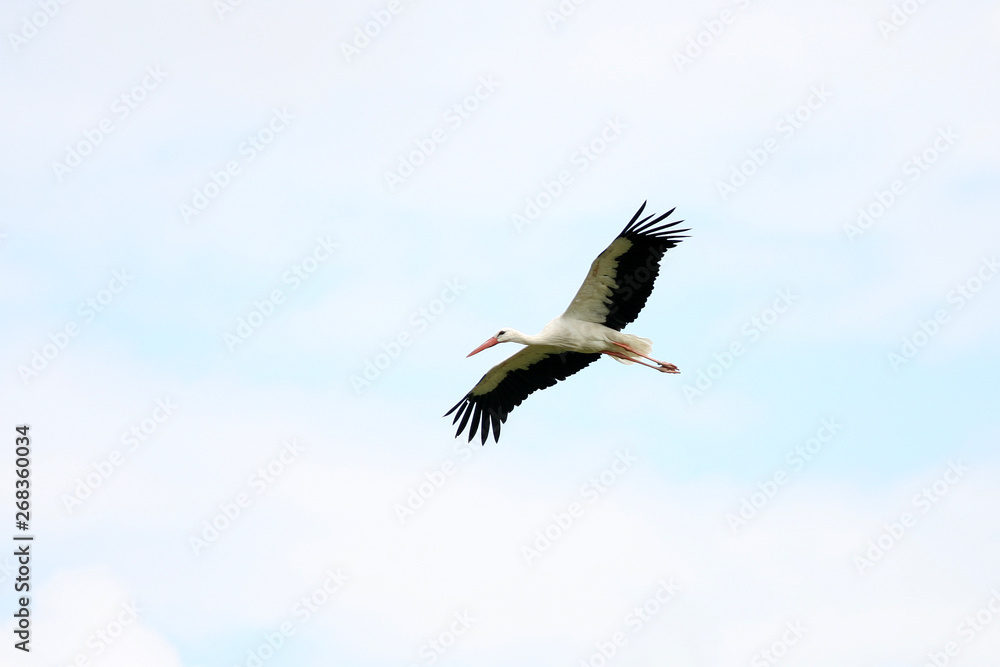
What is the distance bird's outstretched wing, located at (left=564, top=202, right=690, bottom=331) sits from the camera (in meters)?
12.3

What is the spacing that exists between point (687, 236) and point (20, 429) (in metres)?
8.31

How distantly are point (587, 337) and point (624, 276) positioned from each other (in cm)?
90

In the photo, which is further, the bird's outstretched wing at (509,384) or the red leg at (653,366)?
the bird's outstretched wing at (509,384)

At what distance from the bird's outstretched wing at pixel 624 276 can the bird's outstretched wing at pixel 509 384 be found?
126 cm

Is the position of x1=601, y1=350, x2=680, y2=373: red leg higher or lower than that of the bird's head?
higher

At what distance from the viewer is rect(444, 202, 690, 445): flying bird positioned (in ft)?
40.7

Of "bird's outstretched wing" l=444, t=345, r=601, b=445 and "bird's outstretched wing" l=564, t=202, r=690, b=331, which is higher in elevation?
"bird's outstretched wing" l=564, t=202, r=690, b=331

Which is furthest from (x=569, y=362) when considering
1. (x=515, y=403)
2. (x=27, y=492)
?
(x=27, y=492)

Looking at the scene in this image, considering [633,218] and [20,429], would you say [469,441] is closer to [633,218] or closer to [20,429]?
[633,218]

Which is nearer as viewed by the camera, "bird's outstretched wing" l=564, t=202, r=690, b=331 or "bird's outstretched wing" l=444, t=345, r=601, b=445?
"bird's outstretched wing" l=564, t=202, r=690, b=331

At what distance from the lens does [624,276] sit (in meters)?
12.6

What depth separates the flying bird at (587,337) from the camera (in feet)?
40.7

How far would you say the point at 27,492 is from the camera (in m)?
12.7

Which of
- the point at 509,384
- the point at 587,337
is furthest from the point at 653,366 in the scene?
the point at 509,384
